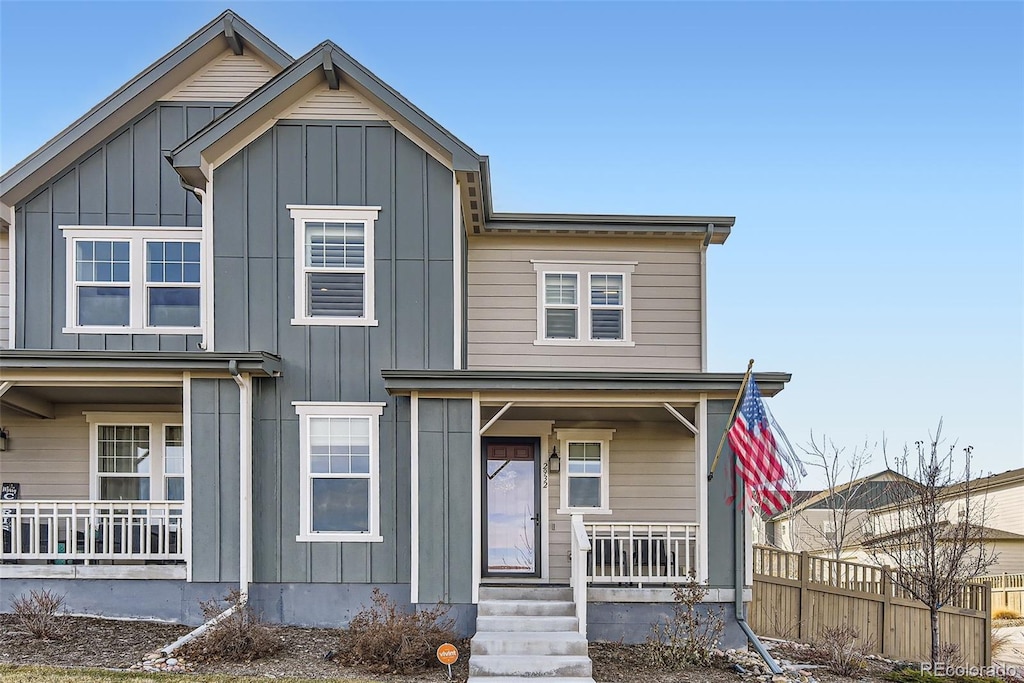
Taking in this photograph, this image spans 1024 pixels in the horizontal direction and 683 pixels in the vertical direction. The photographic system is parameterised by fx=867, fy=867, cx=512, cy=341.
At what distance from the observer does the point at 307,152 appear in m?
12.0

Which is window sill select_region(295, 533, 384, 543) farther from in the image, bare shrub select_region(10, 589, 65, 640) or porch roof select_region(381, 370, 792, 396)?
bare shrub select_region(10, 589, 65, 640)

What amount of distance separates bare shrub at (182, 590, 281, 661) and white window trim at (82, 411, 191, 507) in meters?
3.99

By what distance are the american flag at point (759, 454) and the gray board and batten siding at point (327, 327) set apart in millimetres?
3919

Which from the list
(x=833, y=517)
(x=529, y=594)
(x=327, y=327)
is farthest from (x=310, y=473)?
(x=833, y=517)

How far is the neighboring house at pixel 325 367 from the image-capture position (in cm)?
1109

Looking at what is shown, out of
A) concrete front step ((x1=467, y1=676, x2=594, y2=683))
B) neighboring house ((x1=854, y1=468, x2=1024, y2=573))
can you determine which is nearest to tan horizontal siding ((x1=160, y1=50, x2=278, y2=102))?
concrete front step ((x1=467, y1=676, x2=594, y2=683))

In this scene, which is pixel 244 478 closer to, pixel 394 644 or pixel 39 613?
pixel 39 613

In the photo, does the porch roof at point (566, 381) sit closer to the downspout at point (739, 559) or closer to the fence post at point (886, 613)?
the downspout at point (739, 559)

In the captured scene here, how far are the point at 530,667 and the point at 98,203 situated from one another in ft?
30.2

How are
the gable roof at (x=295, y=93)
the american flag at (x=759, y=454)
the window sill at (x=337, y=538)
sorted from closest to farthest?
the american flag at (x=759, y=454) < the window sill at (x=337, y=538) < the gable roof at (x=295, y=93)

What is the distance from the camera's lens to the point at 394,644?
9.54m

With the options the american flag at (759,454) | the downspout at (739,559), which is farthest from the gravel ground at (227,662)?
the american flag at (759,454)

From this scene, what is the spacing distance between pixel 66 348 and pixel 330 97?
17.1 feet

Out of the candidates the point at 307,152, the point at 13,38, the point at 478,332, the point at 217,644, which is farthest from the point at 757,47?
the point at 217,644
